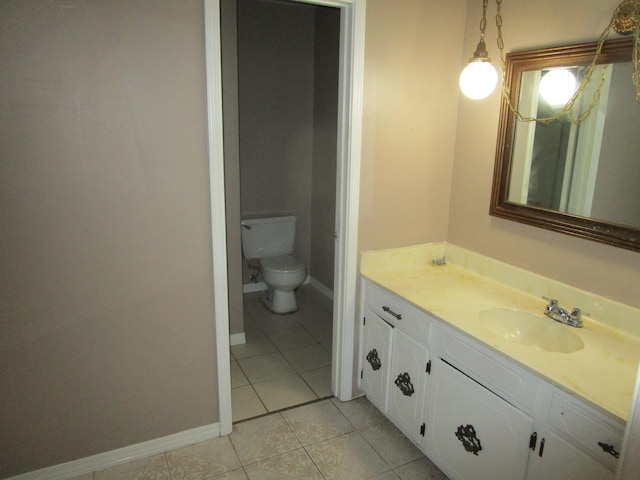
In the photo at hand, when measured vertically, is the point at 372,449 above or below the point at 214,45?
below

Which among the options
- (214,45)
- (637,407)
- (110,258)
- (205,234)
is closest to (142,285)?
(110,258)

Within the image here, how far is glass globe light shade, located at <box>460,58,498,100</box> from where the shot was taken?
1936mm

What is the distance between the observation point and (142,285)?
78.5 inches

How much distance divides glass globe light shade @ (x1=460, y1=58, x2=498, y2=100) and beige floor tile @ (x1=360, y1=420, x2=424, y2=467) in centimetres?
170

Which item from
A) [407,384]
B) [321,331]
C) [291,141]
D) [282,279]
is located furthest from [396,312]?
[291,141]

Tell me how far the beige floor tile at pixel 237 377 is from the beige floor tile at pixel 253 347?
0.11 metres

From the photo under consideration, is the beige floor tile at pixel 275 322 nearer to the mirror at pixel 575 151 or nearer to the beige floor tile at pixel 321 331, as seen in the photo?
the beige floor tile at pixel 321 331

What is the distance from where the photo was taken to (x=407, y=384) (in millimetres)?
2184

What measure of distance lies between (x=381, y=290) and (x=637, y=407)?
1453 millimetres

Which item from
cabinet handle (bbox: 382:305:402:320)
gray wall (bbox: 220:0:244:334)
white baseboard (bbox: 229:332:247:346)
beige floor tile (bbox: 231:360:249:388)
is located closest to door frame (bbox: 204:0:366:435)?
cabinet handle (bbox: 382:305:402:320)

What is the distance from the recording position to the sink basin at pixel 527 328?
1860 millimetres

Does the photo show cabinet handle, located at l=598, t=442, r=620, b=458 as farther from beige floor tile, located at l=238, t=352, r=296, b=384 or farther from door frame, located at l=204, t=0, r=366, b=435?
beige floor tile, located at l=238, t=352, r=296, b=384

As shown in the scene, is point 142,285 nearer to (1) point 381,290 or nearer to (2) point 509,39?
(1) point 381,290

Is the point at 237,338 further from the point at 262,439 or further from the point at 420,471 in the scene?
the point at 420,471
